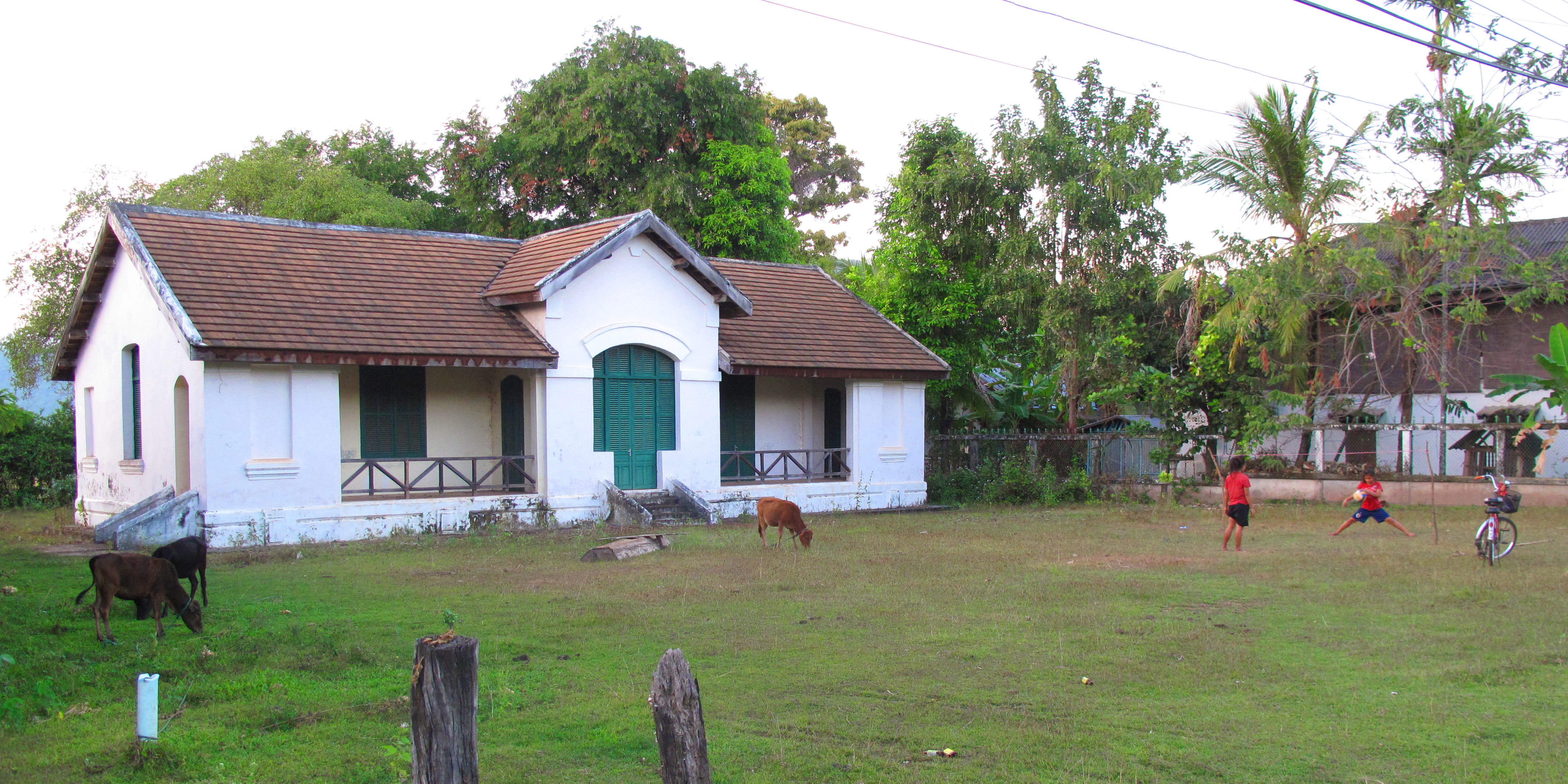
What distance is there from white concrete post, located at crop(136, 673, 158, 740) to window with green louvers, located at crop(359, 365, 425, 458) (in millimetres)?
13882

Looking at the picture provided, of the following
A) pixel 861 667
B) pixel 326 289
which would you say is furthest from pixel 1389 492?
pixel 326 289

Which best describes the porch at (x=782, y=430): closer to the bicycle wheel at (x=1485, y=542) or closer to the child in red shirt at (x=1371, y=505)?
the child in red shirt at (x=1371, y=505)

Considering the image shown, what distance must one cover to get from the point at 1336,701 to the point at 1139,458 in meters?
18.8

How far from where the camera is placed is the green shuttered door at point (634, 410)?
2066cm

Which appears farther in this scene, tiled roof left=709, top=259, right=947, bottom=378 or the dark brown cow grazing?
tiled roof left=709, top=259, right=947, bottom=378

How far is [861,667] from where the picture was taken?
334 inches

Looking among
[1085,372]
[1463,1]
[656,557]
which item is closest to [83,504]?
[656,557]

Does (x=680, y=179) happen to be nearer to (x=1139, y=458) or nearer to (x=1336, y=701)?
(x=1139, y=458)

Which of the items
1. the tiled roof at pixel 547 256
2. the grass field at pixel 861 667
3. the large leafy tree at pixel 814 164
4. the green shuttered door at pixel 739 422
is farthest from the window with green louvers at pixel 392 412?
the large leafy tree at pixel 814 164

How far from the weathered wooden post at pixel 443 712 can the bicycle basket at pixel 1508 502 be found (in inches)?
502

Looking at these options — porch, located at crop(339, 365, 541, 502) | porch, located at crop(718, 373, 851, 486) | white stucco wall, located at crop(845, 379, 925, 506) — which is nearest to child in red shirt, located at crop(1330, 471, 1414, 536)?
white stucco wall, located at crop(845, 379, 925, 506)

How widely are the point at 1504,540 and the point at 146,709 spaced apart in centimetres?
1427

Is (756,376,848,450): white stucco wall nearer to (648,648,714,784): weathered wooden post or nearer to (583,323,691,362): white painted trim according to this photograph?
(583,323,691,362): white painted trim

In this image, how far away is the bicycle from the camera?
13180 millimetres
